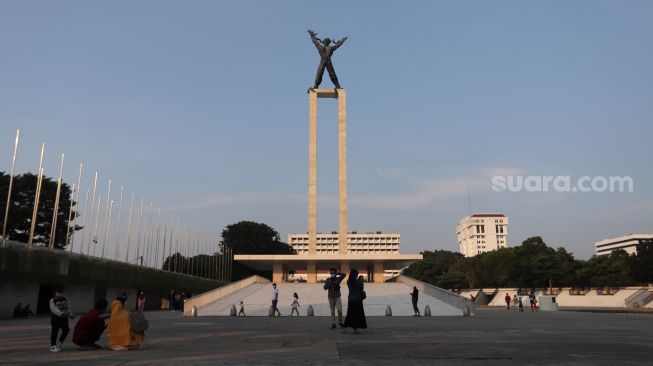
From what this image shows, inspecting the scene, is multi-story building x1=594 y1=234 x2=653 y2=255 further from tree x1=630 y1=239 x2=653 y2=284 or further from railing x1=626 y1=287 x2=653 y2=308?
railing x1=626 y1=287 x2=653 y2=308

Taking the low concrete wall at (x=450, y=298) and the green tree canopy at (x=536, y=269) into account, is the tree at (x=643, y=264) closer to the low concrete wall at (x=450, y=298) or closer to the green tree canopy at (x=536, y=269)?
the green tree canopy at (x=536, y=269)

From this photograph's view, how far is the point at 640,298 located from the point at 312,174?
118 feet

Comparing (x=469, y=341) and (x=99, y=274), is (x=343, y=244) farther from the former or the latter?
(x=469, y=341)

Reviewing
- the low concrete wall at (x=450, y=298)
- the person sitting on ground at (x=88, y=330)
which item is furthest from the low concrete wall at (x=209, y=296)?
the person sitting on ground at (x=88, y=330)

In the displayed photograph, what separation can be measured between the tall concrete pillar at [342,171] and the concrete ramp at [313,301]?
9774mm

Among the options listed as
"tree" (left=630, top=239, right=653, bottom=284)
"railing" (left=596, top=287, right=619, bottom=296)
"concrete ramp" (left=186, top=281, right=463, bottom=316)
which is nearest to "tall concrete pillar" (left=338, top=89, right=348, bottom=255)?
"concrete ramp" (left=186, top=281, right=463, bottom=316)

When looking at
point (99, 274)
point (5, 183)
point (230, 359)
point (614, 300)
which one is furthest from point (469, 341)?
point (614, 300)

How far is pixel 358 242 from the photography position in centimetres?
18375

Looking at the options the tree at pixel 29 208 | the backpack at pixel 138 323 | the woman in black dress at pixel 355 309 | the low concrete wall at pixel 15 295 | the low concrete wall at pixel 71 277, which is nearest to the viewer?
the backpack at pixel 138 323

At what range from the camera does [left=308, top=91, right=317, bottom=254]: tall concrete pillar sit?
52.5 metres

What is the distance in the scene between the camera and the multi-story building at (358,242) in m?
183

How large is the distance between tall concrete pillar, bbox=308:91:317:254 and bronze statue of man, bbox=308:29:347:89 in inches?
89.3

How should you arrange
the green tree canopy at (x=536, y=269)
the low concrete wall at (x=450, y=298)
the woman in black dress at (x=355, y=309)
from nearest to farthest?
the woman in black dress at (x=355, y=309)
the low concrete wall at (x=450, y=298)
the green tree canopy at (x=536, y=269)

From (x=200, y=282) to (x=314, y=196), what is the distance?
702 inches
